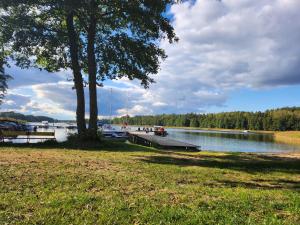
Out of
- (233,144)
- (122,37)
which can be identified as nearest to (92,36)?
(122,37)

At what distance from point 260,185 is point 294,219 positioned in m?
4.41

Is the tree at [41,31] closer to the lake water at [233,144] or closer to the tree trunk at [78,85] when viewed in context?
the tree trunk at [78,85]

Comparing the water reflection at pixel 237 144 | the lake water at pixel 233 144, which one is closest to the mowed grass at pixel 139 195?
the lake water at pixel 233 144

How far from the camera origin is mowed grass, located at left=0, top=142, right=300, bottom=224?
7277mm

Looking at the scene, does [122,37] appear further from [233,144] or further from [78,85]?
[233,144]

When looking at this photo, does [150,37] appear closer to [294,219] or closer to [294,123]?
[294,219]

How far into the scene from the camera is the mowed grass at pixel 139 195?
7277 mm

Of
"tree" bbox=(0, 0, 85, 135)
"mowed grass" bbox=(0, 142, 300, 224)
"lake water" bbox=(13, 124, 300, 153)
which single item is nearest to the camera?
"mowed grass" bbox=(0, 142, 300, 224)

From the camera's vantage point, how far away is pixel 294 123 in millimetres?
159625

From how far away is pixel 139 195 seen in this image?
913 centimetres

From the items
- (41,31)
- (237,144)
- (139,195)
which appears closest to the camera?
(139,195)

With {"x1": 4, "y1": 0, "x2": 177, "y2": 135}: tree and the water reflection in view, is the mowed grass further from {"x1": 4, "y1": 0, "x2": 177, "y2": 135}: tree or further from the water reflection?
the water reflection

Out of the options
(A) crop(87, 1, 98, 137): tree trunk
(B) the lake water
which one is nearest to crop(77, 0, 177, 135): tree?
(A) crop(87, 1, 98, 137): tree trunk

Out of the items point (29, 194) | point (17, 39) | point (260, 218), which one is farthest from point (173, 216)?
point (17, 39)
